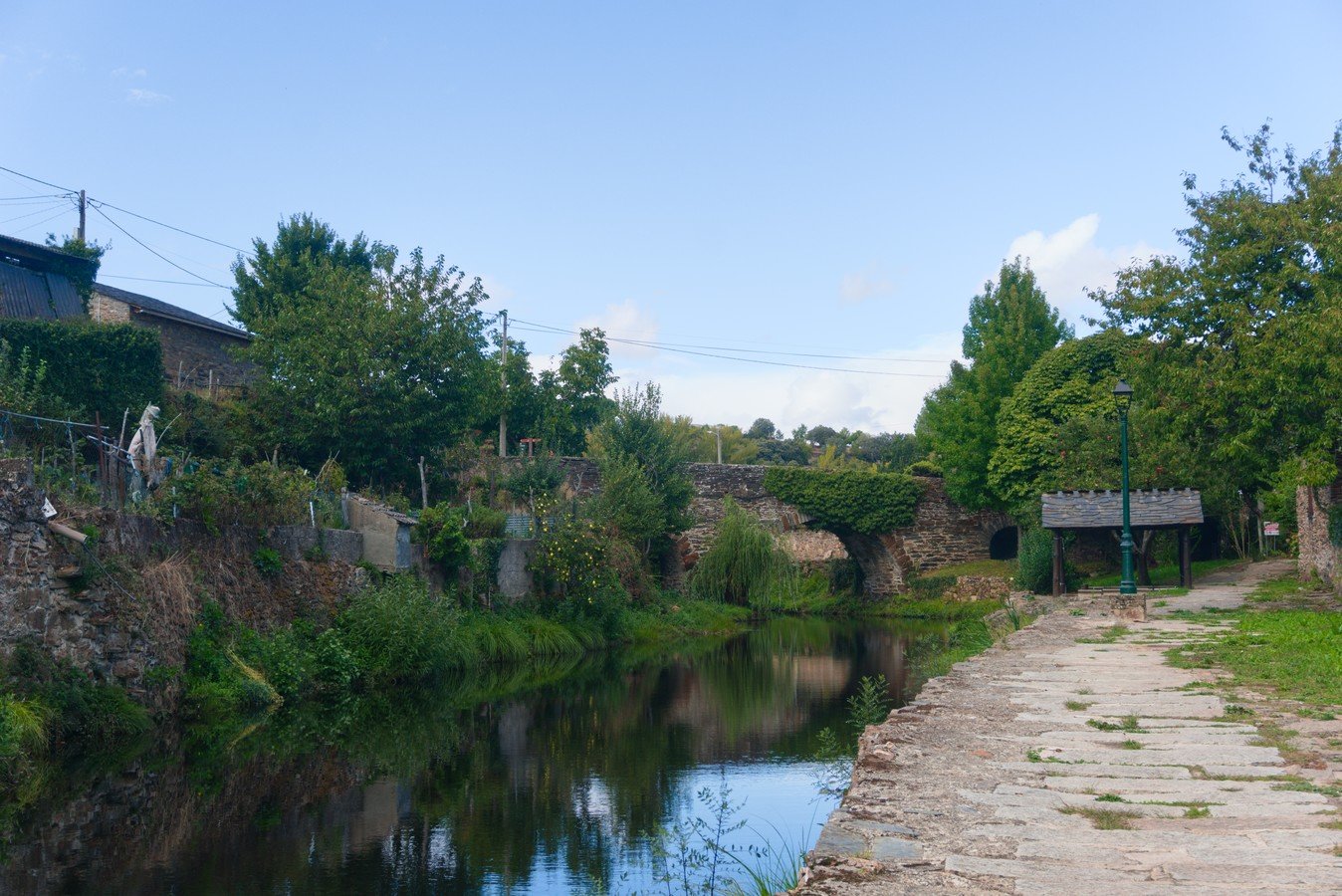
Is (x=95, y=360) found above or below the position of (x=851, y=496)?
above

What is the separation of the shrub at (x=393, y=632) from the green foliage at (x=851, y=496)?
16.7 m

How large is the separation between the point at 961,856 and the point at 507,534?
17.2 meters

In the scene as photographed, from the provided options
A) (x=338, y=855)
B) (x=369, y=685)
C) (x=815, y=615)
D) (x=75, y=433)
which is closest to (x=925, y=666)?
(x=369, y=685)

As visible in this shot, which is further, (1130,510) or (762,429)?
(762,429)

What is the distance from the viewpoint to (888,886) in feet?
12.1

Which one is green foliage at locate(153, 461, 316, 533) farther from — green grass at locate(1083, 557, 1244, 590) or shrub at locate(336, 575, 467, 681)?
green grass at locate(1083, 557, 1244, 590)

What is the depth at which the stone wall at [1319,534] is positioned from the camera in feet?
58.7

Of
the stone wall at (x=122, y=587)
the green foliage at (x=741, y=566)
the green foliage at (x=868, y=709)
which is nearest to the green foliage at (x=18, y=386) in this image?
the stone wall at (x=122, y=587)

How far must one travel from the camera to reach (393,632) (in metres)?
14.7

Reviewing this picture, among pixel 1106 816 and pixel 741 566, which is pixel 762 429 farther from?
pixel 1106 816

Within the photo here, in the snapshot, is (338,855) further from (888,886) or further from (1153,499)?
(1153,499)

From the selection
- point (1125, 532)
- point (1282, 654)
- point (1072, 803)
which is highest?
point (1125, 532)

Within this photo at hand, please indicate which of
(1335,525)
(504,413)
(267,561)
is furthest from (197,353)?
(1335,525)

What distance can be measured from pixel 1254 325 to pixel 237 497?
45.0 ft
